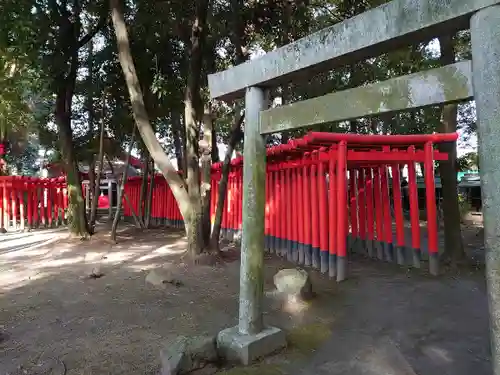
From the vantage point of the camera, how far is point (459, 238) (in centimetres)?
662

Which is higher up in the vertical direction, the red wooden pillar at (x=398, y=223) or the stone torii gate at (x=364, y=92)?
the stone torii gate at (x=364, y=92)

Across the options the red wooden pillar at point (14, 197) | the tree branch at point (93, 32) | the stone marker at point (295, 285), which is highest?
the tree branch at point (93, 32)

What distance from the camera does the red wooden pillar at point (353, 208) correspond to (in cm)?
802

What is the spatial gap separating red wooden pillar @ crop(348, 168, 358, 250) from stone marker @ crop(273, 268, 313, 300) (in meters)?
3.27

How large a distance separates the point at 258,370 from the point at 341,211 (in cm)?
320

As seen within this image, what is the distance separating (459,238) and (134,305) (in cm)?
503

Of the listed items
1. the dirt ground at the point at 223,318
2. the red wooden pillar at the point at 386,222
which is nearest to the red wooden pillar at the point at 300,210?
the dirt ground at the point at 223,318

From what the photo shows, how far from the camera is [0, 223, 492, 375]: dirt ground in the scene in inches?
134

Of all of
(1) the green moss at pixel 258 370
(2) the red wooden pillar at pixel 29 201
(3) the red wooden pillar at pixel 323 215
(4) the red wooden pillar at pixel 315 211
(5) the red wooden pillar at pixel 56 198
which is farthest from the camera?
(5) the red wooden pillar at pixel 56 198

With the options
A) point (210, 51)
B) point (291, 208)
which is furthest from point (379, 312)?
point (210, 51)

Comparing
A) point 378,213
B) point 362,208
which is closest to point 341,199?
point 378,213

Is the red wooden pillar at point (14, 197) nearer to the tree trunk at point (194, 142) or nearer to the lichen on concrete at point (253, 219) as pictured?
the tree trunk at point (194, 142)

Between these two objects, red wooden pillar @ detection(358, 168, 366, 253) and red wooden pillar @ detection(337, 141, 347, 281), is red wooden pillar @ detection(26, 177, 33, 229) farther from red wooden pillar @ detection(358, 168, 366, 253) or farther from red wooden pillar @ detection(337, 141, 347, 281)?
red wooden pillar @ detection(337, 141, 347, 281)

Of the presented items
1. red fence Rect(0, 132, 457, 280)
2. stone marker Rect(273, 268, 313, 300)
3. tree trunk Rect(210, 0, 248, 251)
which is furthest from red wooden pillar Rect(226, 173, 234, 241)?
stone marker Rect(273, 268, 313, 300)
